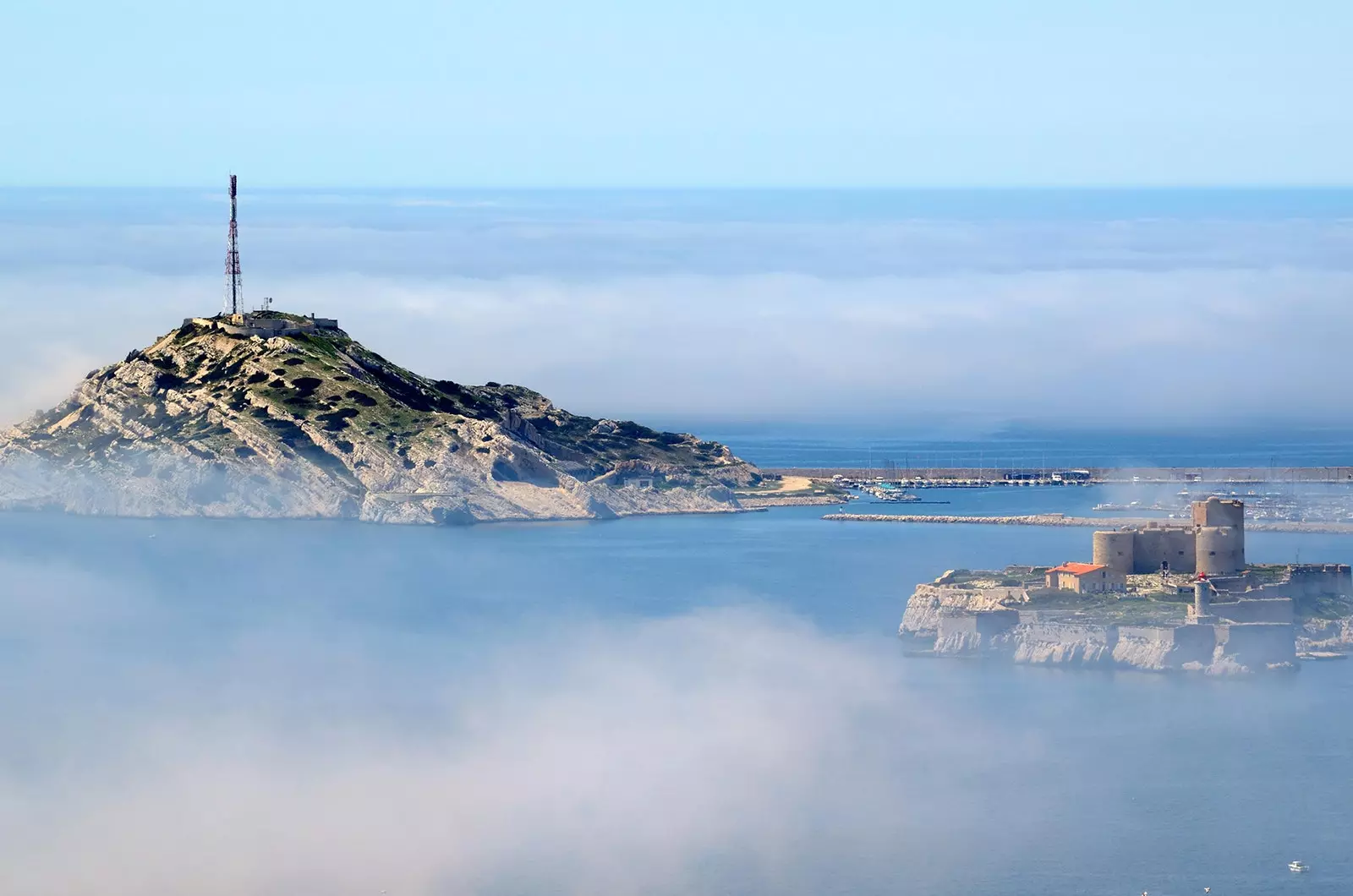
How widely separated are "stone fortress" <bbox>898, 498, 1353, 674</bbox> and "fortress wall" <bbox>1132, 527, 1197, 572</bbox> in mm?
44

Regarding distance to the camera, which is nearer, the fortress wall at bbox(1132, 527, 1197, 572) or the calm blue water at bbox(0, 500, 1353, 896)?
the calm blue water at bbox(0, 500, 1353, 896)

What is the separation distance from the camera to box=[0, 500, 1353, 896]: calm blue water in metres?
112

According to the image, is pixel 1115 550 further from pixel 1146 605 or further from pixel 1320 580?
pixel 1320 580

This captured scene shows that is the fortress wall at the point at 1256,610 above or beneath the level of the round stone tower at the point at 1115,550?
beneath

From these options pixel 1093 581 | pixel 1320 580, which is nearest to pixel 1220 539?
pixel 1320 580

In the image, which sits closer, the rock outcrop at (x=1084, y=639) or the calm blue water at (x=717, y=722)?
the calm blue water at (x=717, y=722)

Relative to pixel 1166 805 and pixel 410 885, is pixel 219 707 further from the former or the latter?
pixel 1166 805

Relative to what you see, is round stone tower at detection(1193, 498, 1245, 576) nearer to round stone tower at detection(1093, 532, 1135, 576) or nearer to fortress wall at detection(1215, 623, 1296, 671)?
round stone tower at detection(1093, 532, 1135, 576)

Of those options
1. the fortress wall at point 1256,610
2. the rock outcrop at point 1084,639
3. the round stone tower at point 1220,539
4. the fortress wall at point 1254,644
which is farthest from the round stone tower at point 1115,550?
the fortress wall at point 1254,644

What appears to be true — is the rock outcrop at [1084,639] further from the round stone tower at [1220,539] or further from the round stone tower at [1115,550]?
the round stone tower at [1220,539]

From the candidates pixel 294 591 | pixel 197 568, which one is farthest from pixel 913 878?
pixel 197 568

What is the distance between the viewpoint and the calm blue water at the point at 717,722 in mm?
112438

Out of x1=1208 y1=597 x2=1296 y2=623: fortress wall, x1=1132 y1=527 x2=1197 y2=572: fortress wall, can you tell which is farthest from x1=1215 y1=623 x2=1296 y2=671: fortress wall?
x1=1132 y1=527 x2=1197 y2=572: fortress wall

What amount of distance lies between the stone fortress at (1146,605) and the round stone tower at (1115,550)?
4 centimetres
